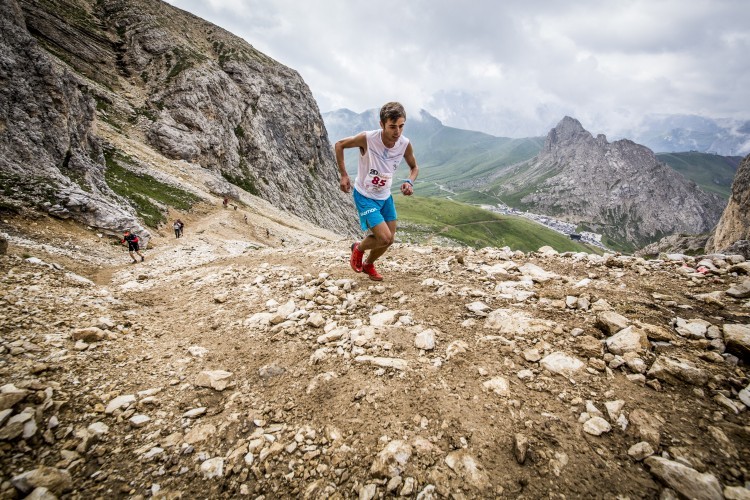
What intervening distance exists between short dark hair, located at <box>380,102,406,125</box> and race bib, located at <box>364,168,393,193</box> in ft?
3.46

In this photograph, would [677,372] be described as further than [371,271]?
No

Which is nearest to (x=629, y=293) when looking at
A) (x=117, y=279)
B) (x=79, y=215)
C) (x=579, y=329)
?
(x=579, y=329)

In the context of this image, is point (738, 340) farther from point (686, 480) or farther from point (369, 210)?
point (369, 210)

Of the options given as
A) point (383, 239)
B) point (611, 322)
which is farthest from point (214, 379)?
point (611, 322)

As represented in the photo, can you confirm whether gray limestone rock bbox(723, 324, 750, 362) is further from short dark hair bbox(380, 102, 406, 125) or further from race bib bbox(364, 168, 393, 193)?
short dark hair bbox(380, 102, 406, 125)

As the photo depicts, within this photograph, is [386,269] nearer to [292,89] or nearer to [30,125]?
[30,125]

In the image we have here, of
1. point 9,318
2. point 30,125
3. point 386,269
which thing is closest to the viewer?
point 9,318

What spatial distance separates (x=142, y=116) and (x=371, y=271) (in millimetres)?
61747

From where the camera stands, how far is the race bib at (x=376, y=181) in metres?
6.96

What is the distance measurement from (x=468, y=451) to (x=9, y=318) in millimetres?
6843

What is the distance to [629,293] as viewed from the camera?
5973 millimetres

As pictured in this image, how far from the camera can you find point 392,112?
21.2 ft

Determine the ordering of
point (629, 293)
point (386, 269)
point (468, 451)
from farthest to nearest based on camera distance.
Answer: point (386, 269), point (629, 293), point (468, 451)

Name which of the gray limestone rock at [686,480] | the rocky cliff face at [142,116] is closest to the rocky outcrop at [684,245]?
the rocky cliff face at [142,116]
